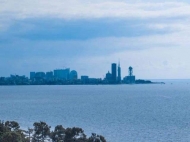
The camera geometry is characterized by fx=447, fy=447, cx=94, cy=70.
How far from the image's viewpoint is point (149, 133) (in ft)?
164

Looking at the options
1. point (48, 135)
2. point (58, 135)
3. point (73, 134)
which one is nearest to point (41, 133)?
point (48, 135)

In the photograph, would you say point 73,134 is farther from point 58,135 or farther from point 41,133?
point 41,133

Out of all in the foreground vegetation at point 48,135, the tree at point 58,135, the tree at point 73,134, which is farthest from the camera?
the tree at point 58,135

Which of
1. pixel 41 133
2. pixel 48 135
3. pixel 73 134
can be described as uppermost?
pixel 73 134

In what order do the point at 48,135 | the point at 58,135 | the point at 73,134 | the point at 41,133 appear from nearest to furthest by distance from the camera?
the point at 73,134, the point at 58,135, the point at 48,135, the point at 41,133

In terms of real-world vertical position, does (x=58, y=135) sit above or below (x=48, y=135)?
above

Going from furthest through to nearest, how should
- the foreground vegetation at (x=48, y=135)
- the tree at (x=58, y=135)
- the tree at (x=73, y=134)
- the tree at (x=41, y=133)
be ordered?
the tree at (x=41, y=133) → the tree at (x=58, y=135) → the tree at (x=73, y=134) → the foreground vegetation at (x=48, y=135)

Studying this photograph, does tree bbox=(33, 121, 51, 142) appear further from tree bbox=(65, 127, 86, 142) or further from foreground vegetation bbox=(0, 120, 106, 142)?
tree bbox=(65, 127, 86, 142)

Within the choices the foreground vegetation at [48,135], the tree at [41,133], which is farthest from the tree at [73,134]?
the tree at [41,133]

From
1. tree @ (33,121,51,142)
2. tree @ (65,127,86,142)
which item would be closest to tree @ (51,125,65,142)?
tree @ (65,127,86,142)

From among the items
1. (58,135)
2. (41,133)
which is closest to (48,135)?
(41,133)

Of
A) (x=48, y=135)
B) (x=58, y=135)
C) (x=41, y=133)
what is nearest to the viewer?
(x=58, y=135)

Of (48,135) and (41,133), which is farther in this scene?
(41,133)

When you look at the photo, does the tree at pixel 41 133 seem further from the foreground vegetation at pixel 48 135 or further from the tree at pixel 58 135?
the tree at pixel 58 135
